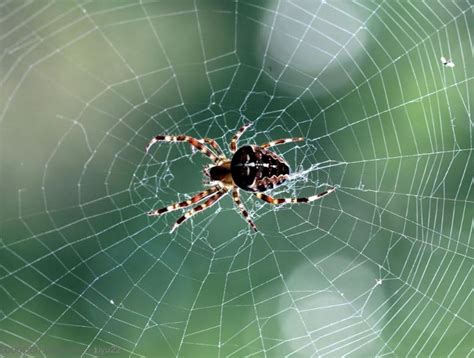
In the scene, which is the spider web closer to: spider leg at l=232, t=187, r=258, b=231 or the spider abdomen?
spider leg at l=232, t=187, r=258, b=231

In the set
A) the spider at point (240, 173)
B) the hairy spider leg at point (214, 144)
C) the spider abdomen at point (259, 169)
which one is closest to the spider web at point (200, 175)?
the hairy spider leg at point (214, 144)

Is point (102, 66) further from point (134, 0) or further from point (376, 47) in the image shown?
point (376, 47)

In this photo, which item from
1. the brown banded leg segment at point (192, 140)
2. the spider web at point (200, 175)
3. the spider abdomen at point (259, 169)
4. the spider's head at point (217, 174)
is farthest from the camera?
the spider web at point (200, 175)

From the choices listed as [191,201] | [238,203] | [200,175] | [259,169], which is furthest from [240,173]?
[200,175]

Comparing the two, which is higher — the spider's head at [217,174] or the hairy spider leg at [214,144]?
the hairy spider leg at [214,144]

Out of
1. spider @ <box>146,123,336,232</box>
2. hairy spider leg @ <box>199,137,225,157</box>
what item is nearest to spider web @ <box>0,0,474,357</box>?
hairy spider leg @ <box>199,137,225,157</box>

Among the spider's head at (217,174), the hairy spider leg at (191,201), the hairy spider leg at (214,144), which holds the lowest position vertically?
the hairy spider leg at (191,201)

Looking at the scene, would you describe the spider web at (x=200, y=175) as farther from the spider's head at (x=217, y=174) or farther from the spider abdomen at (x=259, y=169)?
the spider abdomen at (x=259, y=169)

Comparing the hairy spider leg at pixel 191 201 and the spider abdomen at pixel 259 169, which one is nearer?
the spider abdomen at pixel 259 169

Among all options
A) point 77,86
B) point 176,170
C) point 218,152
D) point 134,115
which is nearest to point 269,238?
point 176,170
